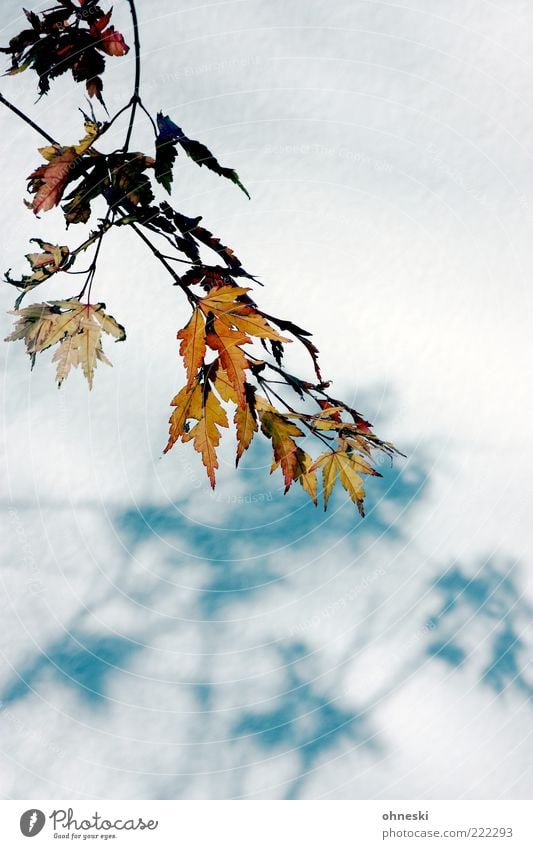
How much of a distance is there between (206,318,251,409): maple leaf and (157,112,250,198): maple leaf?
13cm

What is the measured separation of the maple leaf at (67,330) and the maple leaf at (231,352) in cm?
12

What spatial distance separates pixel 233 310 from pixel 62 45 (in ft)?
1.11

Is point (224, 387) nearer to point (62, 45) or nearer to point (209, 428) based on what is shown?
point (209, 428)

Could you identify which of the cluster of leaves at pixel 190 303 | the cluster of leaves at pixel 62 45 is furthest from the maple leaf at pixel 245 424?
the cluster of leaves at pixel 62 45

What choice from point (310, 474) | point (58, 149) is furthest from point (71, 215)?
point (310, 474)

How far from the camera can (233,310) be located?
60cm

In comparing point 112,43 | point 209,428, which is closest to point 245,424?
point 209,428

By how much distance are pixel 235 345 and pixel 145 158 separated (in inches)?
8.0

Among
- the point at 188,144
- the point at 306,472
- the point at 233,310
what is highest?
the point at 188,144

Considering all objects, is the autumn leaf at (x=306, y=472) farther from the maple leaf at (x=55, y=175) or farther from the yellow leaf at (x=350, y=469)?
the maple leaf at (x=55, y=175)

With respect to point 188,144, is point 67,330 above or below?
below

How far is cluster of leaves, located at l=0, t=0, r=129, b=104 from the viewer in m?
0.67

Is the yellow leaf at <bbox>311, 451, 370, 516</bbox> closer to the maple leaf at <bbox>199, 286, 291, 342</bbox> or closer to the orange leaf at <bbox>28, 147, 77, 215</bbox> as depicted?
the maple leaf at <bbox>199, 286, 291, 342</bbox>
